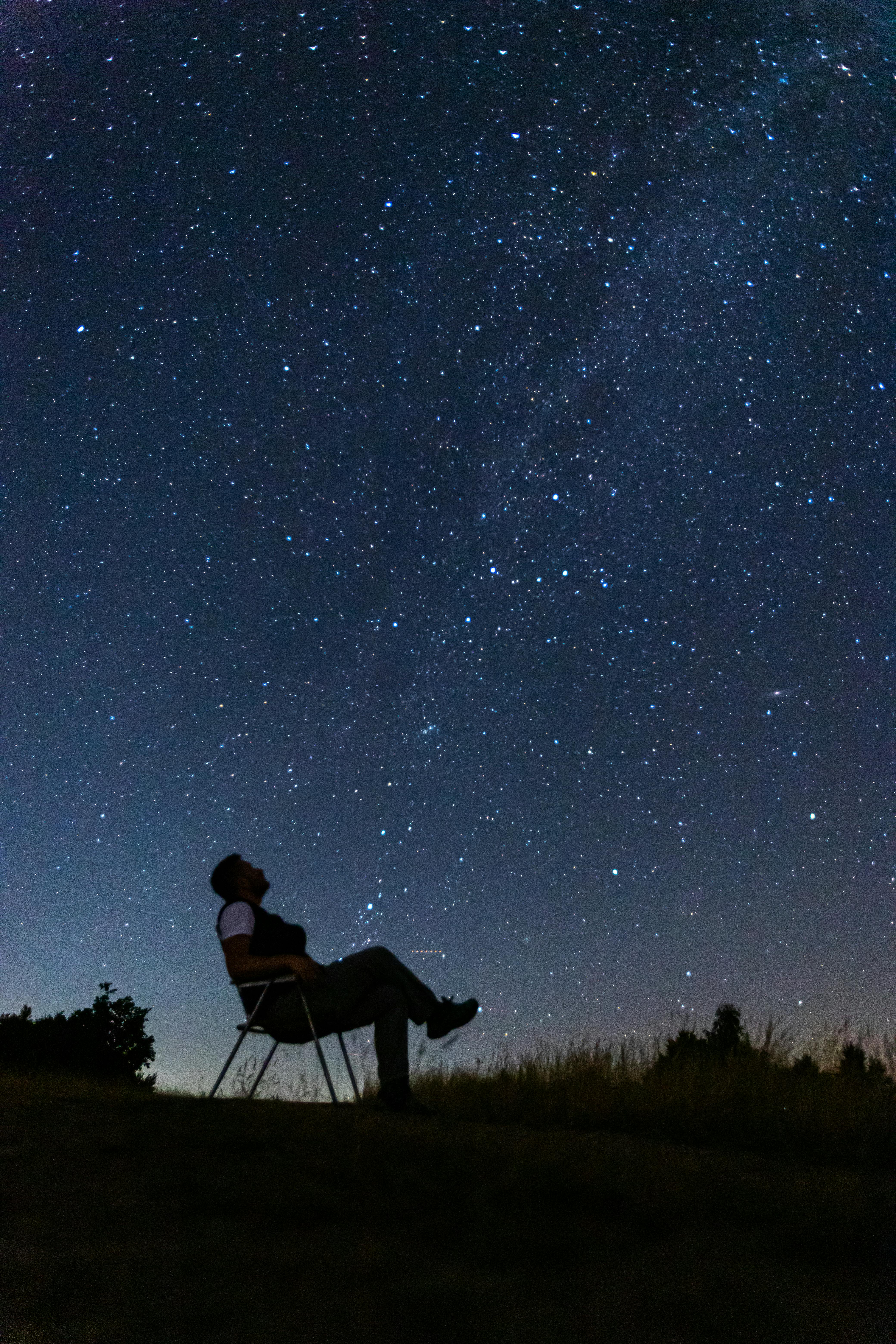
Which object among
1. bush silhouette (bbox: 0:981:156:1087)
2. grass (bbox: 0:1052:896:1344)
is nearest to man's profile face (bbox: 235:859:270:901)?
grass (bbox: 0:1052:896:1344)

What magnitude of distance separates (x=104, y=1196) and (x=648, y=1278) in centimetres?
114

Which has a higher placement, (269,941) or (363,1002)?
(269,941)

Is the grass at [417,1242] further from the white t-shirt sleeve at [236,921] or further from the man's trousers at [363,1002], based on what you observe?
the white t-shirt sleeve at [236,921]

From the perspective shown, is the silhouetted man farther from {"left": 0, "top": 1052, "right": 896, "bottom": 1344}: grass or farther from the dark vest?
{"left": 0, "top": 1052, "right": 896, "bottom": 1344}: grass

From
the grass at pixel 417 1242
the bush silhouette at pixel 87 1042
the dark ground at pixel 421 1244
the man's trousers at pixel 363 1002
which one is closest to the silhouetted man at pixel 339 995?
the man's trousers at pixel 363 1002

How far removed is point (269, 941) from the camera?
189 inches

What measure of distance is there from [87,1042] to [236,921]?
7399 mm

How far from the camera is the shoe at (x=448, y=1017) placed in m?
4.62

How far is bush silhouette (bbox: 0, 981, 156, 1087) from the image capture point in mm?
10359

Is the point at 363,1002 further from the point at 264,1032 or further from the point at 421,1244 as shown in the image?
the point at 421,1244

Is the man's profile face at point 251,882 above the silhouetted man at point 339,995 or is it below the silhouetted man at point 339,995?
above

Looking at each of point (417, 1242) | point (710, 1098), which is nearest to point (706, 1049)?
point (710, 1098)

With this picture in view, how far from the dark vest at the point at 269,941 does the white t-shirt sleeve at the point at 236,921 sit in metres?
0.01

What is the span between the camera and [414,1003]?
15.3 ft
